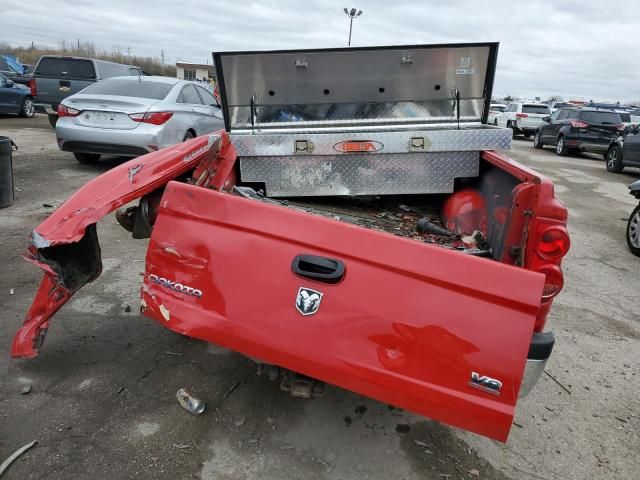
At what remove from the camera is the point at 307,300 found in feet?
6.87

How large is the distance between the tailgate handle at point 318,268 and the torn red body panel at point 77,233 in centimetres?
102

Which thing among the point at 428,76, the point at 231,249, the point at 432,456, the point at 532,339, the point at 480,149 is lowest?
the point at 432,456

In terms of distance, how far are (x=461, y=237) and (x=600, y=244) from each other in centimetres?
466

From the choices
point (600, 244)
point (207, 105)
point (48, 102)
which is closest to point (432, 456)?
point (600, 244)

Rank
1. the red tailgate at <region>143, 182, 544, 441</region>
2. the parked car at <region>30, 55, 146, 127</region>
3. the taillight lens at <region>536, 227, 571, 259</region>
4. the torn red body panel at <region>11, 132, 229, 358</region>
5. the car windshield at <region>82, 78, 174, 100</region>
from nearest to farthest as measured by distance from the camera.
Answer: the red tailgate at <region>143, 182, 544, 441</region>, the taillight lens at <region>536, 227, 571, 259</region>, the torn red body panel at <region>11, 132, 229, 358</region>, the car windshield at <region>82, 78, 174, 100</region>, the parked car at <region>30, 55, 146, 127</region>

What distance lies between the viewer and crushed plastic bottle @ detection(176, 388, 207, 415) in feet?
9.10

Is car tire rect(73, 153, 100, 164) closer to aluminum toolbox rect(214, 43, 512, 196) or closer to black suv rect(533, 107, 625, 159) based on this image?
aluminum toolbox rect(214, 43, 512, 196)

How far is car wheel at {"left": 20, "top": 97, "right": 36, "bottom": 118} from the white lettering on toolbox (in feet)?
59.3

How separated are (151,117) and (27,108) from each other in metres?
12.3

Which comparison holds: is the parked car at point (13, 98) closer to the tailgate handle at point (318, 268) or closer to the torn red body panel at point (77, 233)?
the torn red body panel at point (77, 233)

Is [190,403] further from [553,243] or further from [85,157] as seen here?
[85,157]

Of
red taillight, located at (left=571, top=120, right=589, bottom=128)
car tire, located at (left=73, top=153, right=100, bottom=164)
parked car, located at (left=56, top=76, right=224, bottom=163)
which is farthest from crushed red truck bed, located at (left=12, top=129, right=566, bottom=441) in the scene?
red taillight, located at (left=571, top=120, right=589, bottom=128)

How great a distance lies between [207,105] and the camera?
10.1 m

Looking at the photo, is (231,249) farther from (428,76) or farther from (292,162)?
(428,76)
